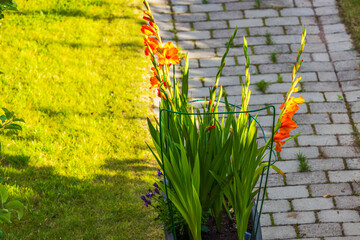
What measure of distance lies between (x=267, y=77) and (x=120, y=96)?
1669 mm

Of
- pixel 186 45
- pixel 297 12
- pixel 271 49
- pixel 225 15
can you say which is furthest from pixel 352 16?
pixel 186 45

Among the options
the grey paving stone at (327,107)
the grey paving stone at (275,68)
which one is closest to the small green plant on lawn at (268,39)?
the grey paving stone at (275,68)

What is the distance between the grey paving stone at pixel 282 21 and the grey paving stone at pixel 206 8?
0.68 meters

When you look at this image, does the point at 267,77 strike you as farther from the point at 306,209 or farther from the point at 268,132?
the point at 306,209

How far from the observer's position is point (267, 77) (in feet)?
18.1

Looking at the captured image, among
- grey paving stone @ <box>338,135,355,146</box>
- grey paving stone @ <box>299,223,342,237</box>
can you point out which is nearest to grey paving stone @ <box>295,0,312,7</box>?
grey paving stone @ <box>338,135,355,146</box>

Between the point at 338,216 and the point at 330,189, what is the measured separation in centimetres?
31

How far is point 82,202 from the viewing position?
407cm

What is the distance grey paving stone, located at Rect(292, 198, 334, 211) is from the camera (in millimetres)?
4105

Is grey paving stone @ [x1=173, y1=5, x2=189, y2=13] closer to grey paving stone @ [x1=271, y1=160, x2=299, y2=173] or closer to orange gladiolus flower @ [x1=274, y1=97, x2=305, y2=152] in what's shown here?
grey paving stone @ [x1=271, y1=160, x2=299, y2=173]

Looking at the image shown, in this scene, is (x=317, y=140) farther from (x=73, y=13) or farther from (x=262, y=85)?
(x=73, y=13)

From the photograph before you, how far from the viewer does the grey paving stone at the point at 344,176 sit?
434cm

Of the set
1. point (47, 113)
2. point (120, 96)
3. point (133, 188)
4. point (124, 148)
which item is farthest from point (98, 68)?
point (133, 188)

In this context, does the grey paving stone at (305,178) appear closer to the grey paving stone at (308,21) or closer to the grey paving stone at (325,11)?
the grey paving stone at (308,21)
